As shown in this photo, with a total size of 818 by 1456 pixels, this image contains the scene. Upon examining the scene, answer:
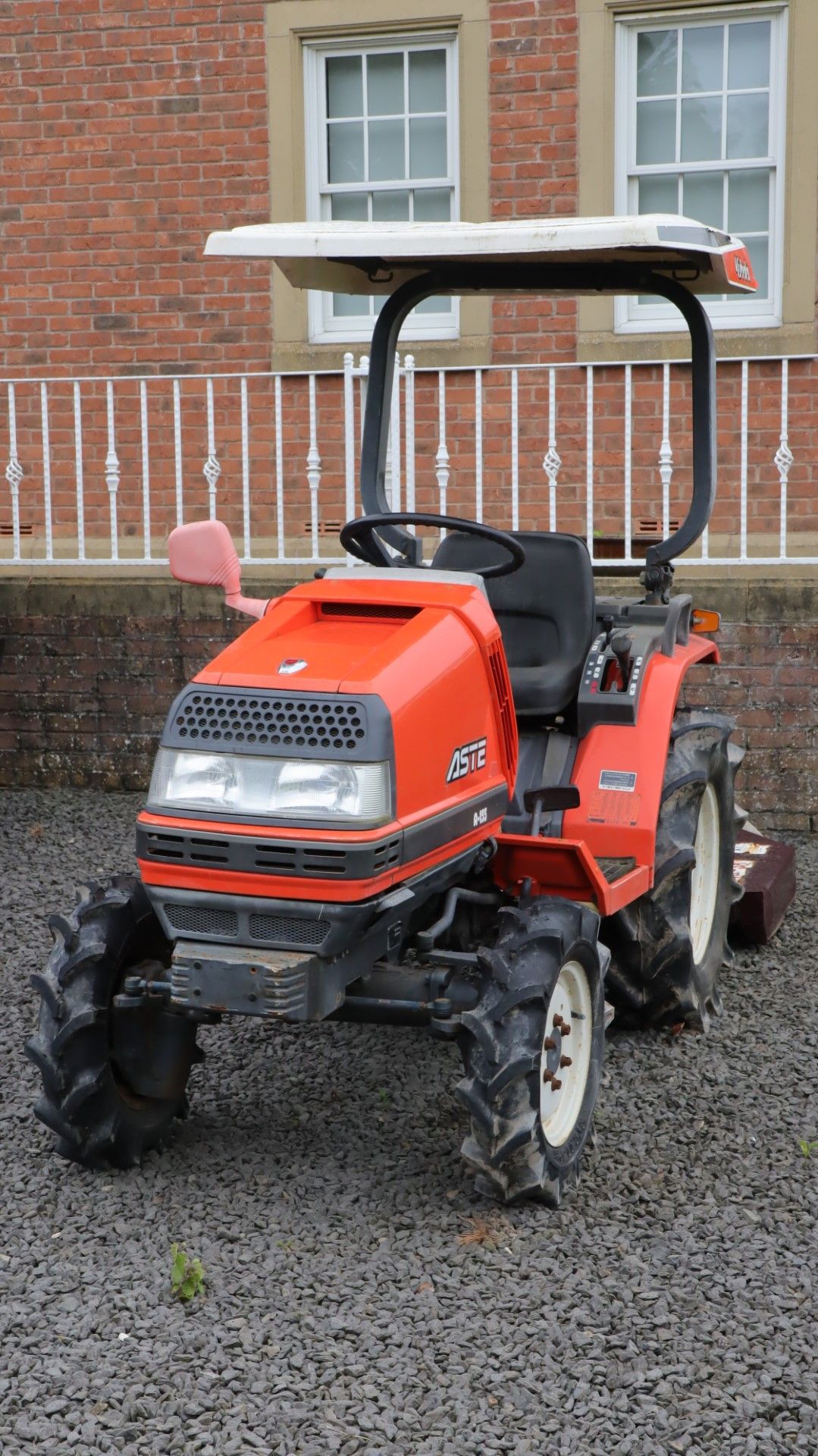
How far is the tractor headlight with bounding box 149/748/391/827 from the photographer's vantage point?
3.11m

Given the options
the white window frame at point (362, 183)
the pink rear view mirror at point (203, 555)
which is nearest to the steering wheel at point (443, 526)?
the pink rear view mirror at point (203, 555)

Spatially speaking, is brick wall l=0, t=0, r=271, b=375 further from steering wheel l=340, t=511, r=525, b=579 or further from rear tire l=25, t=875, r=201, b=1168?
rear tire l=25, t=875, r=201, b=1168

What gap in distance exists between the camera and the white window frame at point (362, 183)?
9117 millimetres

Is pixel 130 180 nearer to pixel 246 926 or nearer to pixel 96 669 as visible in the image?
pixel 96 669

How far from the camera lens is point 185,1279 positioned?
3096 mm

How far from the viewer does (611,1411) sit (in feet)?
8.84

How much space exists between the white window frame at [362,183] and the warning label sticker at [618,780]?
5.52 m

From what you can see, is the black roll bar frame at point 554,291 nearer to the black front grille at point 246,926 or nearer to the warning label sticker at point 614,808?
the warning label sticker at point 614,808

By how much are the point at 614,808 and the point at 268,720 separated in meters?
1.29

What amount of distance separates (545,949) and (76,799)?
5129 mm

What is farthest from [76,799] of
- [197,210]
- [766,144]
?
[766,144]

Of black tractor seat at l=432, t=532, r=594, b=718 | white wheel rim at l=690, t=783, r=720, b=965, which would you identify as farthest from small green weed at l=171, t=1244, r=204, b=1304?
white wheel rim at l=690, t=783, r=720, b=965

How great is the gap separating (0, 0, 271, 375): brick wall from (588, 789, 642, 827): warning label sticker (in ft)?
19.4

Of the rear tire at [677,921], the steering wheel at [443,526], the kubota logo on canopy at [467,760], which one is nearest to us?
the kubota logo on canopy at [467,760]
